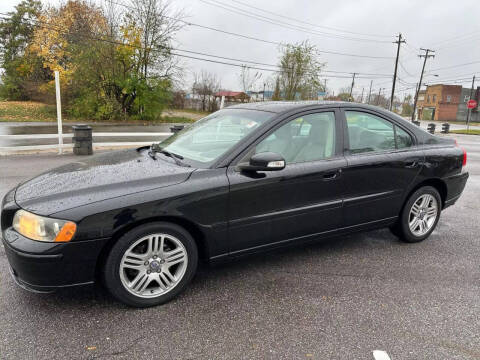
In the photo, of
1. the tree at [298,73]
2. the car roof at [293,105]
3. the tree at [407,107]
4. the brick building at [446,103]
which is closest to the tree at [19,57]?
the tree at [298,73]

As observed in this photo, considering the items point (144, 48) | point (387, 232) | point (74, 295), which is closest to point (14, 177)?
point (74, 295)

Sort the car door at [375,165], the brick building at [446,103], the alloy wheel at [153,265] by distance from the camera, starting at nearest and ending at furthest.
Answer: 1. the alloy wheel at [153,265]
2. the car door at [375,165]
3. the brick building at [446,103]

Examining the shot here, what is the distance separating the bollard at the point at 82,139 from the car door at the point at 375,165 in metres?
8.42

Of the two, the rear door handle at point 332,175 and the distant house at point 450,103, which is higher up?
the distant house at point 450,103

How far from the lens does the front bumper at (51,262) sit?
2.27m

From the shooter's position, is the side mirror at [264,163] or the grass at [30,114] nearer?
the side mirror at [264,163]

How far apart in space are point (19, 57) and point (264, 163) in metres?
47.5

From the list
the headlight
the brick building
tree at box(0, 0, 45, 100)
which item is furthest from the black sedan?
the brick building

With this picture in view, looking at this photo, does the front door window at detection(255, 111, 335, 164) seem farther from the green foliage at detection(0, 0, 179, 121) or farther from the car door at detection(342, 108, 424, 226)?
the green foliage at detection(0, 0, 179, 121)

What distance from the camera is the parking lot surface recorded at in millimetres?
2207

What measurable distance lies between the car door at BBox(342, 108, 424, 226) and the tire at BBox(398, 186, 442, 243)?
0.20 metres

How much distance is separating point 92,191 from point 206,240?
927 millimetres

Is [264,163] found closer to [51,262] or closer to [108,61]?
[51,262]

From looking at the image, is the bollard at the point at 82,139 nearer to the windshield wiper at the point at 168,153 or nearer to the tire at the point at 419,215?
the windshield wiper at the point at 168,153
